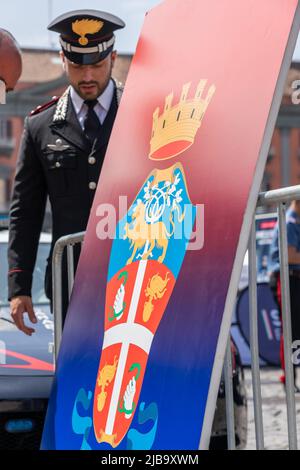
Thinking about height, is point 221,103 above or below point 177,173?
above

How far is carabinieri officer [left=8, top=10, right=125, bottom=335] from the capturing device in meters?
3.83

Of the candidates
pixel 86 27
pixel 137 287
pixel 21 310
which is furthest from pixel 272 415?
pixel 137 287

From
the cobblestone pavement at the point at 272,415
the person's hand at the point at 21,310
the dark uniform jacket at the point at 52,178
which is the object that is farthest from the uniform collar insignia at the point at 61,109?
the cobblestone pavement at the point at 272,415

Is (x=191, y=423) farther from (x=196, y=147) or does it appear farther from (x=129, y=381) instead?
(x=196, y=147)

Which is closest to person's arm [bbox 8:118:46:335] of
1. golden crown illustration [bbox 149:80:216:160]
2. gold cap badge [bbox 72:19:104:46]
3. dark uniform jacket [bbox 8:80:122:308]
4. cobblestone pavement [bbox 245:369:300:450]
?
dark uniform jacket [bbox 8:80:122:308]

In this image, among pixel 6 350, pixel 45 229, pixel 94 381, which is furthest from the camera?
pixel 45 229

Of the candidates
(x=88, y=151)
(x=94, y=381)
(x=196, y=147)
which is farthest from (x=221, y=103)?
(x=88, y=151)

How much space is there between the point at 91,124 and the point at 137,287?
4.50ft

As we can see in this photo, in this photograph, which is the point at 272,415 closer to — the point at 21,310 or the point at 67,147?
the point at 21,310

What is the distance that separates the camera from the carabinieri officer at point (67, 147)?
12.6ft

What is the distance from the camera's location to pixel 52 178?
4.00 metres

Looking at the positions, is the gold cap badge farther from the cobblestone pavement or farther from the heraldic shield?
the cobblestone pavement
